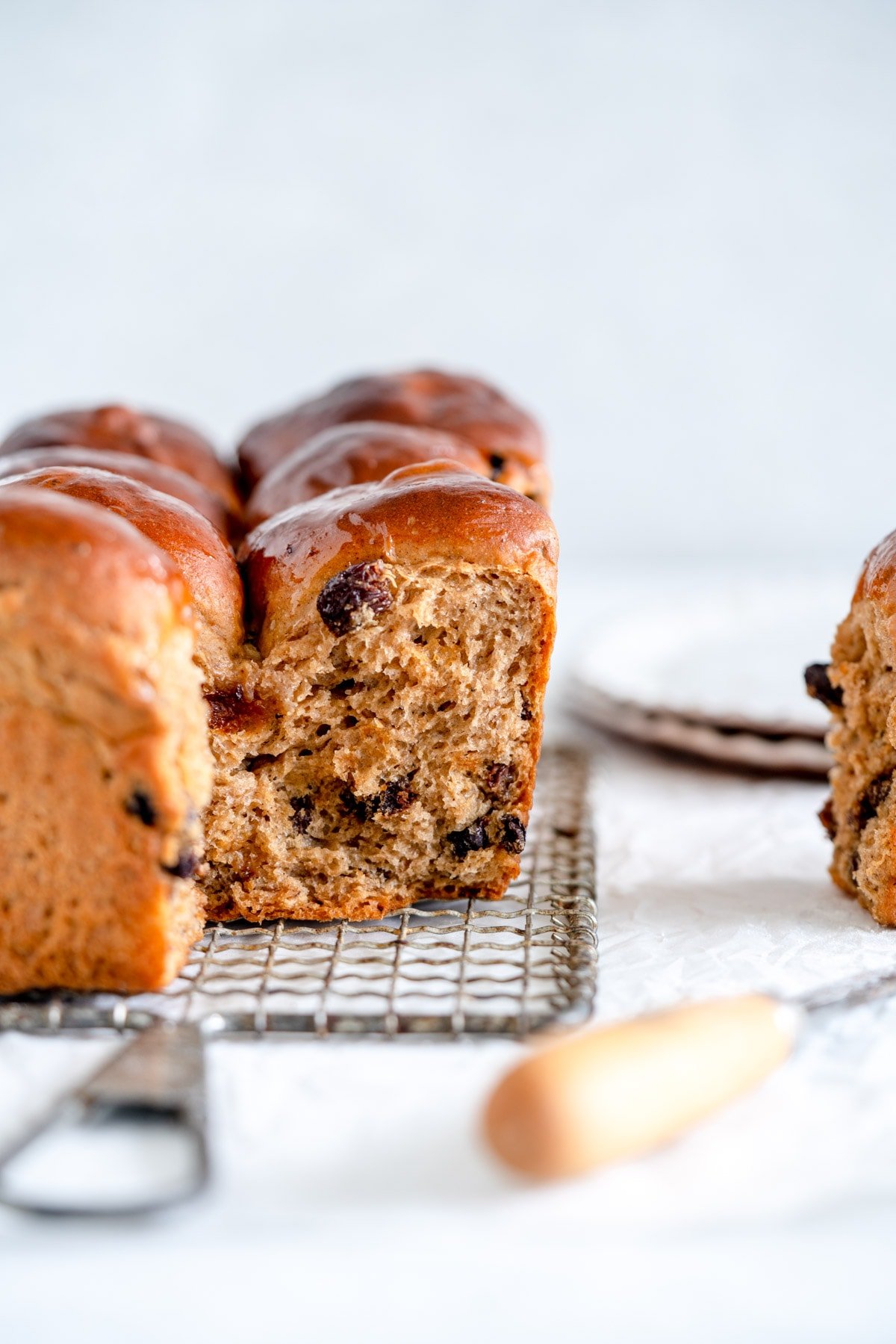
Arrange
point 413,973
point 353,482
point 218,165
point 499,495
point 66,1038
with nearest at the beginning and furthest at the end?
1. point 66,1038
2. point 413,973
3. point 499,495
4. point 353,482
5. point 218,165

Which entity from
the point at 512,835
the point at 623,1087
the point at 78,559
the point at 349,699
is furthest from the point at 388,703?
the point at 623,1087

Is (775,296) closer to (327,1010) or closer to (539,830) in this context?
(539,830)

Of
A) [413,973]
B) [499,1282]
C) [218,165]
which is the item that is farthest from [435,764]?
[218,165]

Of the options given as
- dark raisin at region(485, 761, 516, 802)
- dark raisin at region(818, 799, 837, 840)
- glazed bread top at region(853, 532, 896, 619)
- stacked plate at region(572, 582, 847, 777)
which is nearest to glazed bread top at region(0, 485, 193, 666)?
dark raisin at region(485, 761, 516, 802)

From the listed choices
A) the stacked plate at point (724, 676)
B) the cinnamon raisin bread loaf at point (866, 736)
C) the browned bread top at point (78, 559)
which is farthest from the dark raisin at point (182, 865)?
the stacked plate at point (724, 676)

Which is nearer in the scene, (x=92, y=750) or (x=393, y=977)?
(x=92, y=750)

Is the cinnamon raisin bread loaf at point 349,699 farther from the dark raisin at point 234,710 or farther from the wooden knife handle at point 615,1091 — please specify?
the wooden knife handle at point 615,1091

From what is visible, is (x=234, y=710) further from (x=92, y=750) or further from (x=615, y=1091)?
(x=615, y=1091)
